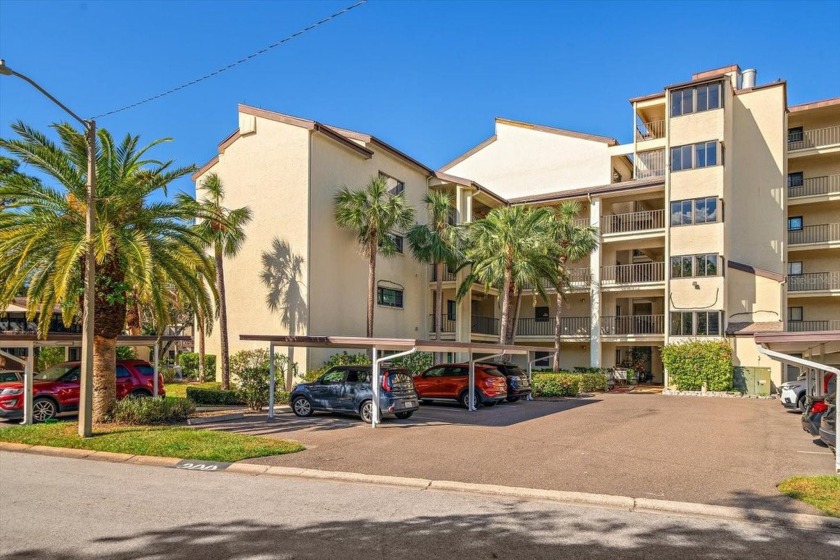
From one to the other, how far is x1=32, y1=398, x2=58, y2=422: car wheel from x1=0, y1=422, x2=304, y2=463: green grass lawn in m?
2.51

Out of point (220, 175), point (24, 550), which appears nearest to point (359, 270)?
point (220, 175)

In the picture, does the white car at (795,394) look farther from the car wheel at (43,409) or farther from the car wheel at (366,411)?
the car wheel at (43,409)

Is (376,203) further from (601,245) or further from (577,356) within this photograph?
(577,356)

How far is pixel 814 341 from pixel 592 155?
29.7m

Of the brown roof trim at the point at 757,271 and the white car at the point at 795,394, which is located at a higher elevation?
the brown roof trim at the point at 757,271

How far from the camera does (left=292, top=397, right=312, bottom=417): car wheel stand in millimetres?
19016

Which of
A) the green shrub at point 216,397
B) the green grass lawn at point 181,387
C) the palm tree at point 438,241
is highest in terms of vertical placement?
the palm tree at point 438,241

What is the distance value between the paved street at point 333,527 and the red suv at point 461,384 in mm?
12794

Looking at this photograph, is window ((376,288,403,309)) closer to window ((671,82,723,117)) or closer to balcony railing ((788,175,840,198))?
window ((671,82,723,117))

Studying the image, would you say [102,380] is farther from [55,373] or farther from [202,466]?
[202,466]

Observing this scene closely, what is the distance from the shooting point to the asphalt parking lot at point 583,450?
10.1 metres

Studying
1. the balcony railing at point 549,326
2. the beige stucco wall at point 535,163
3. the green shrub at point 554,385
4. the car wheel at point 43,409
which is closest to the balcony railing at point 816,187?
the beige stucco wall at point 535,163

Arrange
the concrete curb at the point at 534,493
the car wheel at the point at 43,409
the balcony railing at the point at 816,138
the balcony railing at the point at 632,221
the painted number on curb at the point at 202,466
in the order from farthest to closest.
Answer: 1. the balcony railing at the point at 816,138
2. the balcony railing at the point at 632,221
3. the car wheel at the point at 43,409
4. the painted number on curb at the point at 202,466
5. the concrete curb at the point at 534,493

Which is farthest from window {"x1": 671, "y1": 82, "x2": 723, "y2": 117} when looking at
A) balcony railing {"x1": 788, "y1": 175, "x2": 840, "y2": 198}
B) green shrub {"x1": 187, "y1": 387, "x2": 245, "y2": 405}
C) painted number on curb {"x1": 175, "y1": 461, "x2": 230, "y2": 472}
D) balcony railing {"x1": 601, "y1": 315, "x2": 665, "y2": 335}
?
painted number on curb {"x1": 175, "y1": 461, "x2": 230, "y2": 472}
